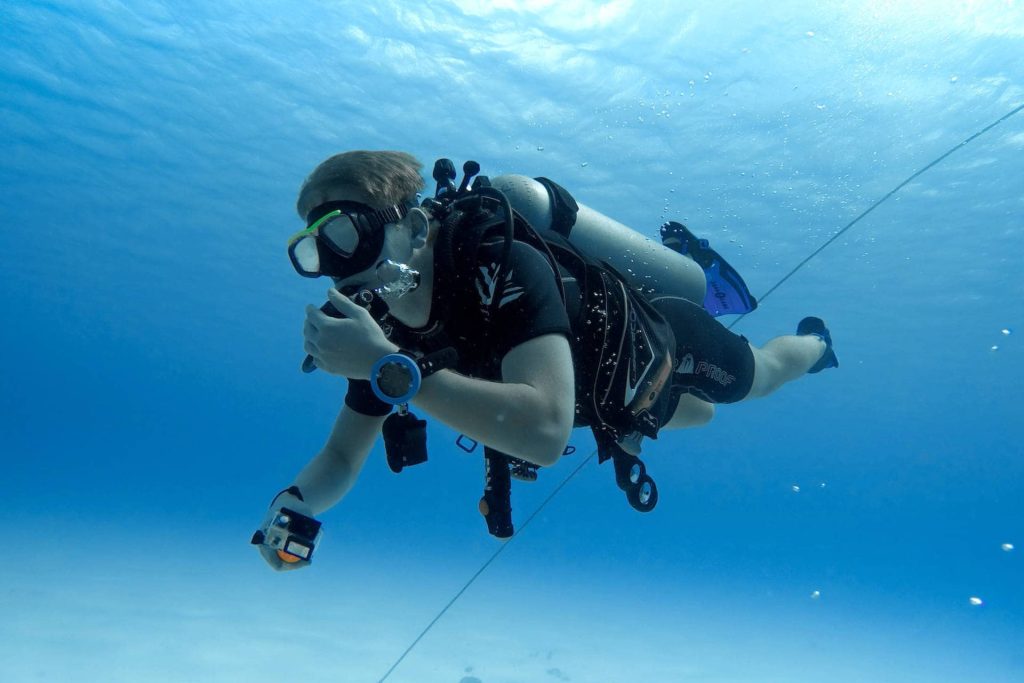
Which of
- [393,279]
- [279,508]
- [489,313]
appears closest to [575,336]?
[489,313]

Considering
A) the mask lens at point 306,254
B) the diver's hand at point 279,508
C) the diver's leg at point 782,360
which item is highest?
the diver's leg at point 782,360

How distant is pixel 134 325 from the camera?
4494cm

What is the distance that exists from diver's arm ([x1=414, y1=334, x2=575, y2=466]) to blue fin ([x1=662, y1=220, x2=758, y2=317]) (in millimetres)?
3013

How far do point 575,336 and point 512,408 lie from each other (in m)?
0.99

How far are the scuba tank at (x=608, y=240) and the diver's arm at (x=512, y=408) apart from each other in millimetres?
1429

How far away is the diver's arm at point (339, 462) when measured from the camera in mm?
3074

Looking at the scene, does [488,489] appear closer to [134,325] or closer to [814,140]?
[814,140]

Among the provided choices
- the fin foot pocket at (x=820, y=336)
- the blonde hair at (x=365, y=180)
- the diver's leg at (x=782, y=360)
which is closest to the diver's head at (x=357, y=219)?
the blonde hair at (x=365, y=180)

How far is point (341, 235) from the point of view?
8.23ft

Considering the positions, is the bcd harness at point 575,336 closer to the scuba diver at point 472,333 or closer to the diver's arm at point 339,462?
the scuba diver at point 472,333

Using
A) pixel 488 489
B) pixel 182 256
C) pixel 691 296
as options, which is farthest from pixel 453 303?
pixel 182 256

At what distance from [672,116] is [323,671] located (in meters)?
13.7

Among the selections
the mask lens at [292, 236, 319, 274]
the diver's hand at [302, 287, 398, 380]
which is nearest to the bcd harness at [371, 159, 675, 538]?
the mask lens at [292, 236, 319, 274]

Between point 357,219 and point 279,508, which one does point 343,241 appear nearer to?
point 357,219
